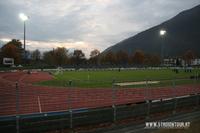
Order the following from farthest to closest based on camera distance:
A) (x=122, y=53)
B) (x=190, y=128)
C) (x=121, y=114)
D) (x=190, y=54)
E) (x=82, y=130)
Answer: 1. (x=190, y=54)
2. (x=122, y=53)
3. (x=121, y=114)
4. (x=82, y=130)
5. (x=190, y=128)

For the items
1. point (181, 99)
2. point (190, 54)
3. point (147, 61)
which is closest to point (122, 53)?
point (147, 61)

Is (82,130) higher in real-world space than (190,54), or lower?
lower

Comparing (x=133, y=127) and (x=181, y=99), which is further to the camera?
(x=181, y=99)

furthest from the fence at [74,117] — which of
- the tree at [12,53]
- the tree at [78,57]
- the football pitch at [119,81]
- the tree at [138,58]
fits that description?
the tree at [78,57]

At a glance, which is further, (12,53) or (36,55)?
(36,55)

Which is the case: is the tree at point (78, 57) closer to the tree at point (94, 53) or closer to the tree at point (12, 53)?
the tree at point (94, 53)

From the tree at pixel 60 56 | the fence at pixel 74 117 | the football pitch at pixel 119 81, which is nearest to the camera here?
the fence at pixel 74 117

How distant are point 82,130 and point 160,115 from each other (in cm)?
594

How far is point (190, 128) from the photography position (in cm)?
1298

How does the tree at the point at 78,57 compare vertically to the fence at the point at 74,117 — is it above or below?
above

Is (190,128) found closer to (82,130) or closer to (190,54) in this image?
(82,130)

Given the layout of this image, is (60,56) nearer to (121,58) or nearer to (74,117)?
(121,58)

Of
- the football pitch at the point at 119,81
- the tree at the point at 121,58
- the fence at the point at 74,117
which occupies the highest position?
the tree at the point at 121,58

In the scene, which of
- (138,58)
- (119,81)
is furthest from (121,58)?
(119,81)
